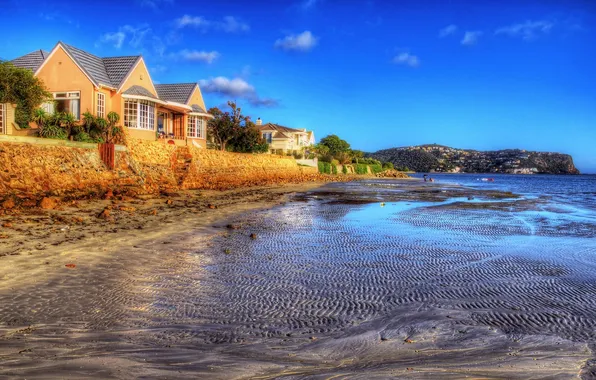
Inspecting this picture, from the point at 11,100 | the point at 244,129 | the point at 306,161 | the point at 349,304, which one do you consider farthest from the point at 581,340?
the point at 306,161

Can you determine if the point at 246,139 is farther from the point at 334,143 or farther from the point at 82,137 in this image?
the point at 334,143

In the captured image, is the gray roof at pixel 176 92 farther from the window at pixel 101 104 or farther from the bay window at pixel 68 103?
the bay window at pixel 68 103

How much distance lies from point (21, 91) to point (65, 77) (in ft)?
19.1

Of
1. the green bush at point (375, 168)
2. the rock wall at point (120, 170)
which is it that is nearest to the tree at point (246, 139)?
the rock wall at point (120, 170)

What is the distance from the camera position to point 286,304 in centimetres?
570

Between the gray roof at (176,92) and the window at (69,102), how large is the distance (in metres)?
11.4

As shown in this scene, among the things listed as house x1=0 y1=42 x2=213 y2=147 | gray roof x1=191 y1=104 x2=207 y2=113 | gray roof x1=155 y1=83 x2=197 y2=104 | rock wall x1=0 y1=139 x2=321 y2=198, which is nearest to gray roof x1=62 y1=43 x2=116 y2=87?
house x1=0 y1=42 x2=213 y2=147

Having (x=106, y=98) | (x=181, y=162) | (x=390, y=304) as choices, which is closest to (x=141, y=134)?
(x=106, y=98)

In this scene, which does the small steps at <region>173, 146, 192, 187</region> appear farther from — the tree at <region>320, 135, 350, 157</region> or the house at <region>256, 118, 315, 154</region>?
the tree at <region>320, 135, 350, 157</region>

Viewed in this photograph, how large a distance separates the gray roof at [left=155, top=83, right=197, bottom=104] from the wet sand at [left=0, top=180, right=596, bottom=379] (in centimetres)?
2799

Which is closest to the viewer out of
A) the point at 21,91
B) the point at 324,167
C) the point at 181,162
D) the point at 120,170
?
the point at 120,170

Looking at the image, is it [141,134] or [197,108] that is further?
[197,108]

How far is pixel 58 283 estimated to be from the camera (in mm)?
6375

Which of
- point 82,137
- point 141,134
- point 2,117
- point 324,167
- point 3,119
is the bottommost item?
point 324,167
